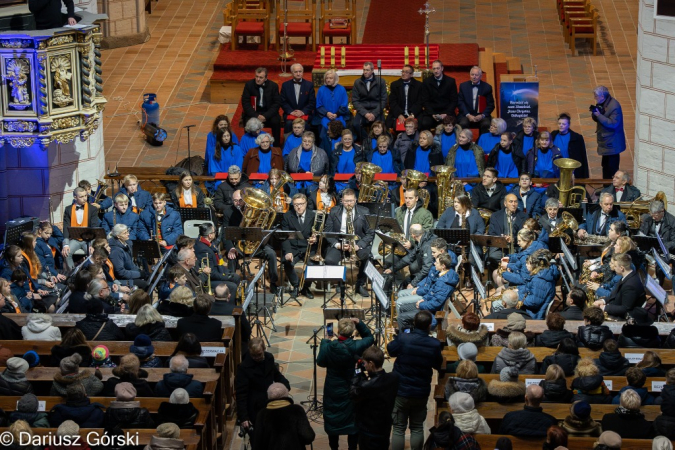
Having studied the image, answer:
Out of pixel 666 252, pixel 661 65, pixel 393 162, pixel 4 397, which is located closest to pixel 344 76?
pixel 393 162

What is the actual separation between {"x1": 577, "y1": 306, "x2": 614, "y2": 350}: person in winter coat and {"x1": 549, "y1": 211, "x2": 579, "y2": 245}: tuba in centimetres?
316

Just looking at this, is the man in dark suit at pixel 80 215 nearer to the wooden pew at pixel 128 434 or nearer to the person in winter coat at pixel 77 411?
the person in winter coat at pixel 77 411

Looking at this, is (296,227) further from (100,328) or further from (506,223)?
(100,328)

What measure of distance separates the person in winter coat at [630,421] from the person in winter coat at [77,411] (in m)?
4.06

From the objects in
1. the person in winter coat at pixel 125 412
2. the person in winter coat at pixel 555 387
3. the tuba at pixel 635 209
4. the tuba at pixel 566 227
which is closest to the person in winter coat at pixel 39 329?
the person in winter coat at pixel 125 412

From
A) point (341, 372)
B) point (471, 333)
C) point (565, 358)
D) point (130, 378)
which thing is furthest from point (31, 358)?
point (565, 358)

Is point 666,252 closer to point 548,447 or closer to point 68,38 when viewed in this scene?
point 548,447

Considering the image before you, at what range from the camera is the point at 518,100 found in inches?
766

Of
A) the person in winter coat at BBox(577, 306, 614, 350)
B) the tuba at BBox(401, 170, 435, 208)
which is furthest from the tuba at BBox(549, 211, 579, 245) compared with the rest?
the person in winter coat at BBox(577, 306, 614, 350)

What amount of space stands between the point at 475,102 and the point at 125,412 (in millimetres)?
10125

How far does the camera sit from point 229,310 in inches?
524

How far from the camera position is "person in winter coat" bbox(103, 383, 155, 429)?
34.3ft

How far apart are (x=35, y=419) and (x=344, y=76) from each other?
10900 millimetres

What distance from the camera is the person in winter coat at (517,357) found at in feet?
37.8
